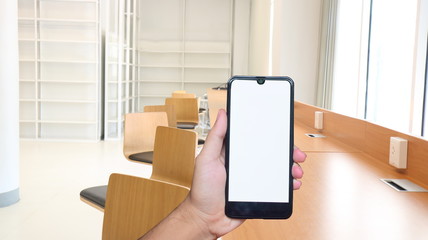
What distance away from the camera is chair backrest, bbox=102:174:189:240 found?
137 centimetres

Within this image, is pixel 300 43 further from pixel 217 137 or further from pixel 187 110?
pixel 217 137

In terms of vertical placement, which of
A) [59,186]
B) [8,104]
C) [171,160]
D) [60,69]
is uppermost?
[60,69]

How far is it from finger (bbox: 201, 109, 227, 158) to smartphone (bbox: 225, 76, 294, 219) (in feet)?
0.04

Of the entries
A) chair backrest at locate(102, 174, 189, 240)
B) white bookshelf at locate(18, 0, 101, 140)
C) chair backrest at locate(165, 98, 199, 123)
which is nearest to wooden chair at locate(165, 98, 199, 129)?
chair backrest at locate(165, 98, 199, 123)

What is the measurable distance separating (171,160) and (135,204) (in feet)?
3.80

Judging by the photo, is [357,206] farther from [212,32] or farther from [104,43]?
[212,32]

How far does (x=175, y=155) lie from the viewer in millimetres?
2539

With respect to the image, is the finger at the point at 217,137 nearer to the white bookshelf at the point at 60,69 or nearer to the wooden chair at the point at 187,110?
the wooden chair at the point at 187,110

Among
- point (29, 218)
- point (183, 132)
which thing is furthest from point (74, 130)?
point (183, 132)

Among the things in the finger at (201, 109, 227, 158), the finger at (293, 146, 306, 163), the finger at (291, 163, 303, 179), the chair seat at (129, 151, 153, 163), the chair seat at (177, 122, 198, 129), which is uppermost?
the finger at (201, 109, 227, 158)

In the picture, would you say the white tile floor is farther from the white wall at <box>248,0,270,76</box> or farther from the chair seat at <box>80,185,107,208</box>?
the white wall at <box>248,0,270,76</box>

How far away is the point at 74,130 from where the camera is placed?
7617mm

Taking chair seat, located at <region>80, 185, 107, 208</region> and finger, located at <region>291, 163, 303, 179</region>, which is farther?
chair seat, located at <region>80, 185, 107, 208</region>

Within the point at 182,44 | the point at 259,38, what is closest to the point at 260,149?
the point at 259,38
